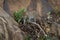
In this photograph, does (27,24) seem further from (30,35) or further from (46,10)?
(46,10)

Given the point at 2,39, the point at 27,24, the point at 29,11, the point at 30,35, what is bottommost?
the point at 2,39

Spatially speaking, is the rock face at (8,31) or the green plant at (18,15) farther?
the green plant at (18,15)

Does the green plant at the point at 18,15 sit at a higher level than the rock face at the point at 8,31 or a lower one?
higher

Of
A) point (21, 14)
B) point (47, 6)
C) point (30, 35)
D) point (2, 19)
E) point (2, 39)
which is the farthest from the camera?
point (47, 6)

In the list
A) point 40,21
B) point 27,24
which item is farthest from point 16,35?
point 40,21

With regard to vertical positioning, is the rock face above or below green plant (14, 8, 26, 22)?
below

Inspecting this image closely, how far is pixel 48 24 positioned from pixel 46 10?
2.40 feet

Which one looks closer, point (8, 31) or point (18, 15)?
point (8, 31)

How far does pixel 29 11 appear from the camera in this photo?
19.7 feet

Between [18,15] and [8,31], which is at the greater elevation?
[18,15]

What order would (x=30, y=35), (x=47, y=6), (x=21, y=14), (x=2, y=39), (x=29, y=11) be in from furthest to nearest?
(x=47, y=6)
(x=29, y=11)
(x=21, y=14)
(x=30, y=35)
(x=2, y=39)

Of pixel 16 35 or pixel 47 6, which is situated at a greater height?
pixel 47 6

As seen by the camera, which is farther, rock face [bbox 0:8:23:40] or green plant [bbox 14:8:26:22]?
green plant [bbox 14:8:26:22]

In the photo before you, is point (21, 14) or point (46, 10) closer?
point (21, 14)
